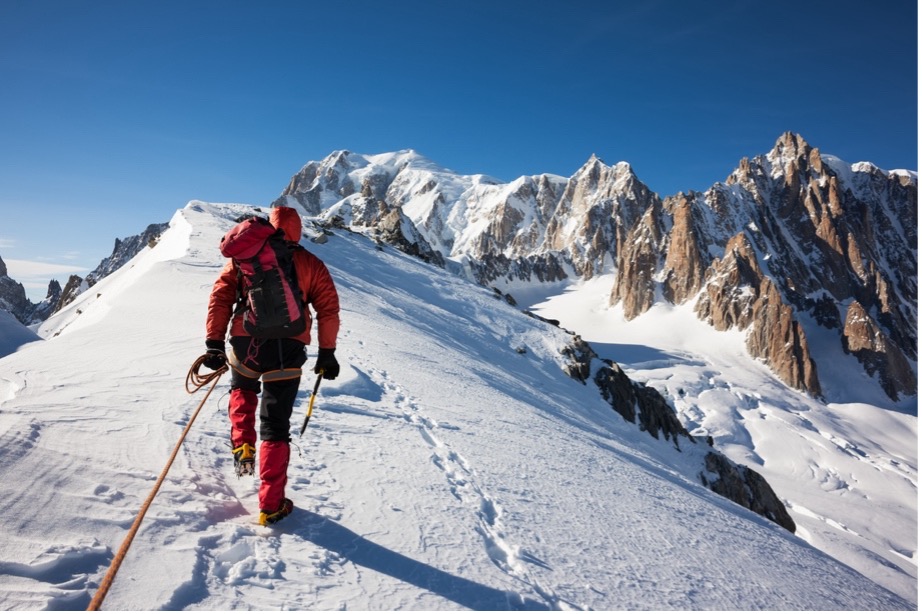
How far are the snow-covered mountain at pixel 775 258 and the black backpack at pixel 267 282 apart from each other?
4952cm

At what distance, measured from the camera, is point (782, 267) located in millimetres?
116250

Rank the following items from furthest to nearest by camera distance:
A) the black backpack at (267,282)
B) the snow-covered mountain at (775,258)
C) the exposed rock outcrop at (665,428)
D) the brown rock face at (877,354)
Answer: the brown rock face at (877,354) → the snow-covered mountain at (775,258) → the exposed rock outcrop at (665,428) → the black backpack at (267,282)

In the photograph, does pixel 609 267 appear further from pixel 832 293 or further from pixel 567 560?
pixel 567 560

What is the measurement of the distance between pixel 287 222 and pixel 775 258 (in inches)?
5454

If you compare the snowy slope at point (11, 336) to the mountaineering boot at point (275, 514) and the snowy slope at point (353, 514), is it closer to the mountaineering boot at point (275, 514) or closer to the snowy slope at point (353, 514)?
the snowy slope at point (353, 514)

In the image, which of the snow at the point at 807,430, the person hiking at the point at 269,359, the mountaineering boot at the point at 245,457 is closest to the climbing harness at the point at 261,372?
the person hiking at the point at 269,359

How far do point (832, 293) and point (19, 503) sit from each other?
497 feet

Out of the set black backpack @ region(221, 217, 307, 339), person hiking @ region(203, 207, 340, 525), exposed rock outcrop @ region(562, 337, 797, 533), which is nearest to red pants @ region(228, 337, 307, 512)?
person hiking @ region(203, 207, 340, 525)

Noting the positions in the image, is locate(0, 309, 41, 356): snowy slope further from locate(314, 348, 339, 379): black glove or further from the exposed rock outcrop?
the exposed rock outcrop

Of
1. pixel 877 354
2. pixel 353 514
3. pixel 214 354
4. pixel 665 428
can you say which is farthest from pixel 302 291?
pixel 877 354

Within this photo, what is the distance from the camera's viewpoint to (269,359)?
4.32 meters

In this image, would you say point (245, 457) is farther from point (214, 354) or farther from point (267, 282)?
point (267, 282)

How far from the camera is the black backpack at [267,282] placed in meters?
4.21

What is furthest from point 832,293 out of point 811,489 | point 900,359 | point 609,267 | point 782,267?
point 811,489
